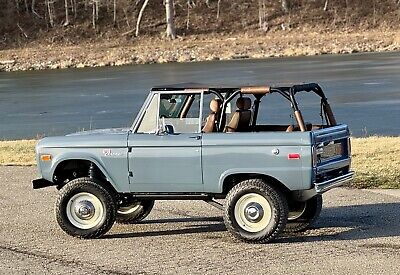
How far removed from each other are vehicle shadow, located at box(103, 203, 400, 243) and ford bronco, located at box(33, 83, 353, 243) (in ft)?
1.03

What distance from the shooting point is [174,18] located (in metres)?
74.7

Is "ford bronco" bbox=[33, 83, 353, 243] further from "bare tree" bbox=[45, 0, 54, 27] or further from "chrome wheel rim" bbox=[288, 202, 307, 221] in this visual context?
"bare tree" bbox=[45, 0, 54, 27]

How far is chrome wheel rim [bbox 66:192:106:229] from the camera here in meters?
10.6

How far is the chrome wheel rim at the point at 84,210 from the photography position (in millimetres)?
10586

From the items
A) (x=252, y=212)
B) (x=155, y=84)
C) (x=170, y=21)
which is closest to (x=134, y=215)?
(x=252, y=212)

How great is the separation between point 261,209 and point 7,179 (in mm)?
7136

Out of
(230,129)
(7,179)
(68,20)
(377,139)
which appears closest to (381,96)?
(377,139)

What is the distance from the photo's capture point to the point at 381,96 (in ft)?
101

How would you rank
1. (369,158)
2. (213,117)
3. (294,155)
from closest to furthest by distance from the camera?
(294,155) → (213,117) → (369,158)

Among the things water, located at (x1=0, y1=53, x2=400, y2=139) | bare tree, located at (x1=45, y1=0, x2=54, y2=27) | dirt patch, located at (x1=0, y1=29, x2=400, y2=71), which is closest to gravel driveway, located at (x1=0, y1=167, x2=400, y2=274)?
water, located at (x1=0, y1=53, x2=400, y2=139)

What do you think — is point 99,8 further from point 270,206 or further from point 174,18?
point 270,206

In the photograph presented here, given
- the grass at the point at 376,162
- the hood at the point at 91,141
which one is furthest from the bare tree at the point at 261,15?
the hood at the point at 91,141

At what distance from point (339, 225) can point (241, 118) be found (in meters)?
1.80

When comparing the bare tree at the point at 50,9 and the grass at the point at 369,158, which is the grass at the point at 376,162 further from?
the bare tree at the point at 50,9
